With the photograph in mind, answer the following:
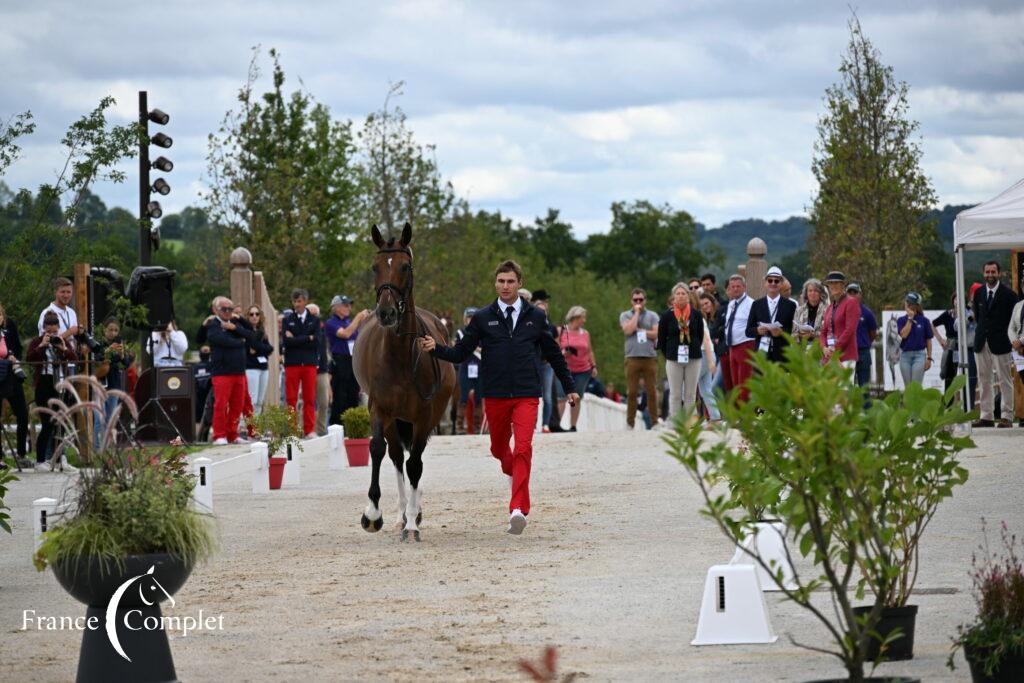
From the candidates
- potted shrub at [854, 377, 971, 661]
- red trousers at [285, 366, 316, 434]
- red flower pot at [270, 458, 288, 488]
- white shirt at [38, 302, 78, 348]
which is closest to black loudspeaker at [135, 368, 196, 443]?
red trousers at [285, 366, 316, 434]

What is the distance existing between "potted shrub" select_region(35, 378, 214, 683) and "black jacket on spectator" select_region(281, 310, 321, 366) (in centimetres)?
1683

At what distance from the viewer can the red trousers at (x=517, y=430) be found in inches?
507

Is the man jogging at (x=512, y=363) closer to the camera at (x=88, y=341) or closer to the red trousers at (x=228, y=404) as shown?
the camera at (x=88, y=341)

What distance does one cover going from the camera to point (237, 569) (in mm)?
11539

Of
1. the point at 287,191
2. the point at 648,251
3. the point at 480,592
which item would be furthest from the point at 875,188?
the point at 648,251

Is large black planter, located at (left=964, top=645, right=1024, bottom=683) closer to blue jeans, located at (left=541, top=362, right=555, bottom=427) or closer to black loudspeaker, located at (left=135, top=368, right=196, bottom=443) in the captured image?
blue jeans, located at (left=541, top=362, right=555, bottom=427)

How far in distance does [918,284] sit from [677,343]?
21686 mm

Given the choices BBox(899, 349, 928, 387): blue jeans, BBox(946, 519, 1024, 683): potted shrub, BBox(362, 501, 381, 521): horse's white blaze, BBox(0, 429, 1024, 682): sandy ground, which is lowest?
BBox(0, 429, 1024, 682): sandy ground

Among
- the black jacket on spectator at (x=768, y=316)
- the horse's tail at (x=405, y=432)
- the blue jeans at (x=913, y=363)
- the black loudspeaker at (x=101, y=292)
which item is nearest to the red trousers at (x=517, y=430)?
the horse's tail at (x=405, y=432)

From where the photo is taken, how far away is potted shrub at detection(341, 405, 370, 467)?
21422 millimetres

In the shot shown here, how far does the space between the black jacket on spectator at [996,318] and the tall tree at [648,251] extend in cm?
8765

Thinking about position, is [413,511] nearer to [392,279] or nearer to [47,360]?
[392,279]

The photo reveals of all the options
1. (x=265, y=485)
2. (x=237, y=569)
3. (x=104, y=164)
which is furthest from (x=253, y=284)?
(x=237, y=569)

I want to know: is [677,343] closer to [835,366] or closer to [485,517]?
[485,517]
